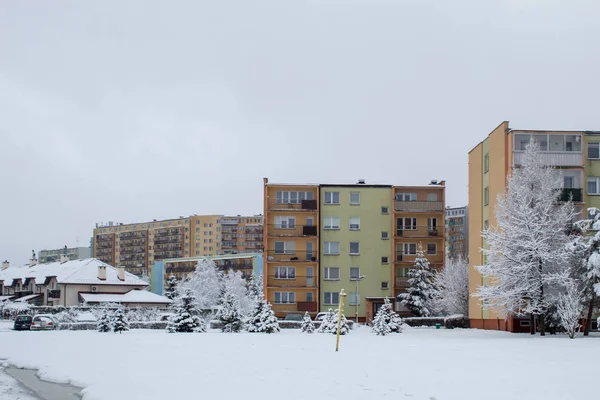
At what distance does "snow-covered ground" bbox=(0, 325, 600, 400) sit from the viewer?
15195mm

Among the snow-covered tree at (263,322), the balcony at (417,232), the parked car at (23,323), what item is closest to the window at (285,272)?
the balcony at (417,232)

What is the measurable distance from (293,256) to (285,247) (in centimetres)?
128

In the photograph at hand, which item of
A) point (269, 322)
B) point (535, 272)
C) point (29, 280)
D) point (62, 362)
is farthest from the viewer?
point (29, 280)

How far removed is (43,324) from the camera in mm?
52781

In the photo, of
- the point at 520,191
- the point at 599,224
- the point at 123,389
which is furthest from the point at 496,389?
the point at 520,191

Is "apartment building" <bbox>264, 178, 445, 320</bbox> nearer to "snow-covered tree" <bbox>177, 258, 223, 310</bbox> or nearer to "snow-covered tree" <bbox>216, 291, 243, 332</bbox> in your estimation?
"snow-covered tree" <bbox>216, 291, 243, 332</bbox>

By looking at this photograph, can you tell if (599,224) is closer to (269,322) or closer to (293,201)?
(269,322)

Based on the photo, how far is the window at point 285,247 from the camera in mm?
70812

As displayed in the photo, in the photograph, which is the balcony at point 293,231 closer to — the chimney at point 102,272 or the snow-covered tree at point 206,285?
the chimney at point 102,272

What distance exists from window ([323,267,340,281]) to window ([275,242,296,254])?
4.09 m

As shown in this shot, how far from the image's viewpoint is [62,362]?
2369 centimetres

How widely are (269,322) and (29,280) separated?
6941 cm

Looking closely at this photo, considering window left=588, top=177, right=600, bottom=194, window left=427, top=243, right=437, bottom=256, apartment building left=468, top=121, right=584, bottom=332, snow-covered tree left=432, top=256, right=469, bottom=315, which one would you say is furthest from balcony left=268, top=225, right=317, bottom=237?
window left=588, top=177, right=600, bottom=194

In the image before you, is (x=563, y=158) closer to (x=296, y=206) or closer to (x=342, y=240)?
(x=342, y=240)
